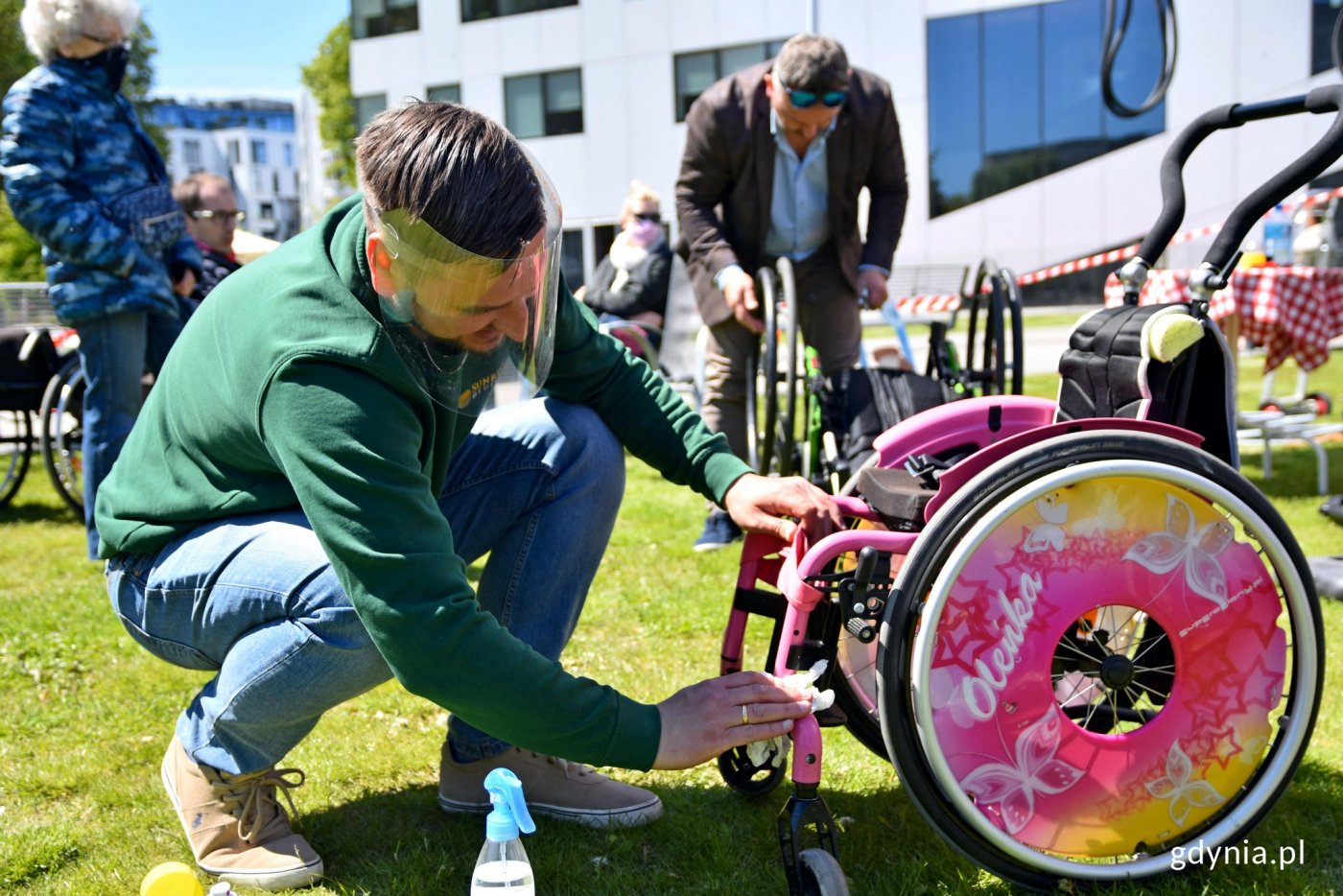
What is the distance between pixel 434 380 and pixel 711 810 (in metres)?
1.10

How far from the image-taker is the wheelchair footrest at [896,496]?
187 centimetres

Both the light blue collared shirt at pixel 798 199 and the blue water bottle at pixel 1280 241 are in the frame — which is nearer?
the light blue collared shirt at pixel 798 199

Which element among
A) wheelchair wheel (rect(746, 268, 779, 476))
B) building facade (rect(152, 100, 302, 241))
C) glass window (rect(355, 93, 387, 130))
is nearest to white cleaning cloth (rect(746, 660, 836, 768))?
wheelchair wheel (rect(746, 268, 779, 476))

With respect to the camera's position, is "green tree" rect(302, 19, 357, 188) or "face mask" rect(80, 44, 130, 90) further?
"green tree" rect(302, 19, 357, 188)

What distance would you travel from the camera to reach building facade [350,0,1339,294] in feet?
59.5

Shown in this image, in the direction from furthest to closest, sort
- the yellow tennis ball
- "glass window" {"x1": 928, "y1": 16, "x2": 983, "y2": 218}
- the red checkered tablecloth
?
"glass window" {"x1": 928, "y1": 16, "x2": 983, "y2": 218}, the red checkered tablecloth, the yellow tennis ball

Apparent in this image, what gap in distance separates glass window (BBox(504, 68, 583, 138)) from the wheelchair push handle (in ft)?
67.5

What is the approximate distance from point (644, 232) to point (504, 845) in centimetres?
566

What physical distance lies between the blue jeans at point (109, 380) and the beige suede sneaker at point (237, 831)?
7.99 ft

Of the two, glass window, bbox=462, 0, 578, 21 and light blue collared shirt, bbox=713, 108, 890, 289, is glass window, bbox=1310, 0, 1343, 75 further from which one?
light blue collared shirt, bbox=713, 108, 890, 289

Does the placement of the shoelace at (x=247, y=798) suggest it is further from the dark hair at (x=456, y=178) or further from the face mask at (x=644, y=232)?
the face mask at (x=644, y=232)

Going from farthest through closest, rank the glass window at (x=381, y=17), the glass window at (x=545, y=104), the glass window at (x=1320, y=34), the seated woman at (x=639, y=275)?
the glass window at (x=381, y=17) → the glass window at (x=545, y=104) → the glass window at (x=1320, y=34) → the seated woman at (x=639, y=275)

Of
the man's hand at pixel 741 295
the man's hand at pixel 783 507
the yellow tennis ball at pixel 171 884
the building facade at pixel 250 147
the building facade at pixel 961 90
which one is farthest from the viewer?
the building facade at pixel 250 147

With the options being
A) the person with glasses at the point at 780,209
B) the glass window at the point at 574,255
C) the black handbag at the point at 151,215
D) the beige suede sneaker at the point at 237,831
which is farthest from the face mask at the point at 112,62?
the glass window at the point at 574,255
